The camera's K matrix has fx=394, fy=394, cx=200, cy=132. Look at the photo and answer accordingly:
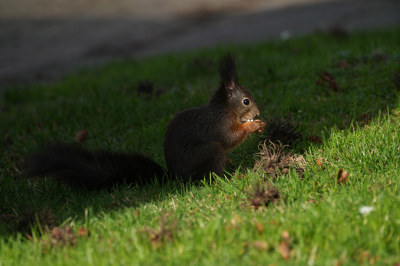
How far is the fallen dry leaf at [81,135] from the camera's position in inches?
168

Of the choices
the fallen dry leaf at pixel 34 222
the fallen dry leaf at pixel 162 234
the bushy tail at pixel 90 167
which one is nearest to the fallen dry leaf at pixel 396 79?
the bushy tail at pixel 90 167

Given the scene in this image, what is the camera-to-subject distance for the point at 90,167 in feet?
9.72

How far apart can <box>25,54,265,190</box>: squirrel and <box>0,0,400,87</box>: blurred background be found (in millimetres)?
3998

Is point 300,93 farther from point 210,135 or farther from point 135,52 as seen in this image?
point 135,52

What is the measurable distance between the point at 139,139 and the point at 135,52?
237 inches

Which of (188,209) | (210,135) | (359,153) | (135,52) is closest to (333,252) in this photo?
(188,209)

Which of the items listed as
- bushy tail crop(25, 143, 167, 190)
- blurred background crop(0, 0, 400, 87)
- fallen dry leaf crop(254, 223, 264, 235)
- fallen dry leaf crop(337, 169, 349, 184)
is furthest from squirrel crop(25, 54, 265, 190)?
blurred background crop(0, 0, 400, 87)

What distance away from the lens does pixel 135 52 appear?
31.7 feet

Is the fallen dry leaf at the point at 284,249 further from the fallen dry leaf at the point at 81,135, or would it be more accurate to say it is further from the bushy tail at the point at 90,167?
the fallen dry leaf at the point at 81,135

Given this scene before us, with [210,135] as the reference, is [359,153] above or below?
below

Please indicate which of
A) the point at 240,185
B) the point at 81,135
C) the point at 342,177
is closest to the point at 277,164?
the point at 240,185

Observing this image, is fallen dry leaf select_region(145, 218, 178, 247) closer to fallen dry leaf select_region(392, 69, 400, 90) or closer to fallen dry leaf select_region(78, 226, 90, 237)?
fallen dry leaf select_region(78, 226, 90, 237)

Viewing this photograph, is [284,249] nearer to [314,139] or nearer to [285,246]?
[285,246]

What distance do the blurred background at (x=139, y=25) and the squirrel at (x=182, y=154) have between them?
400 centimetres
